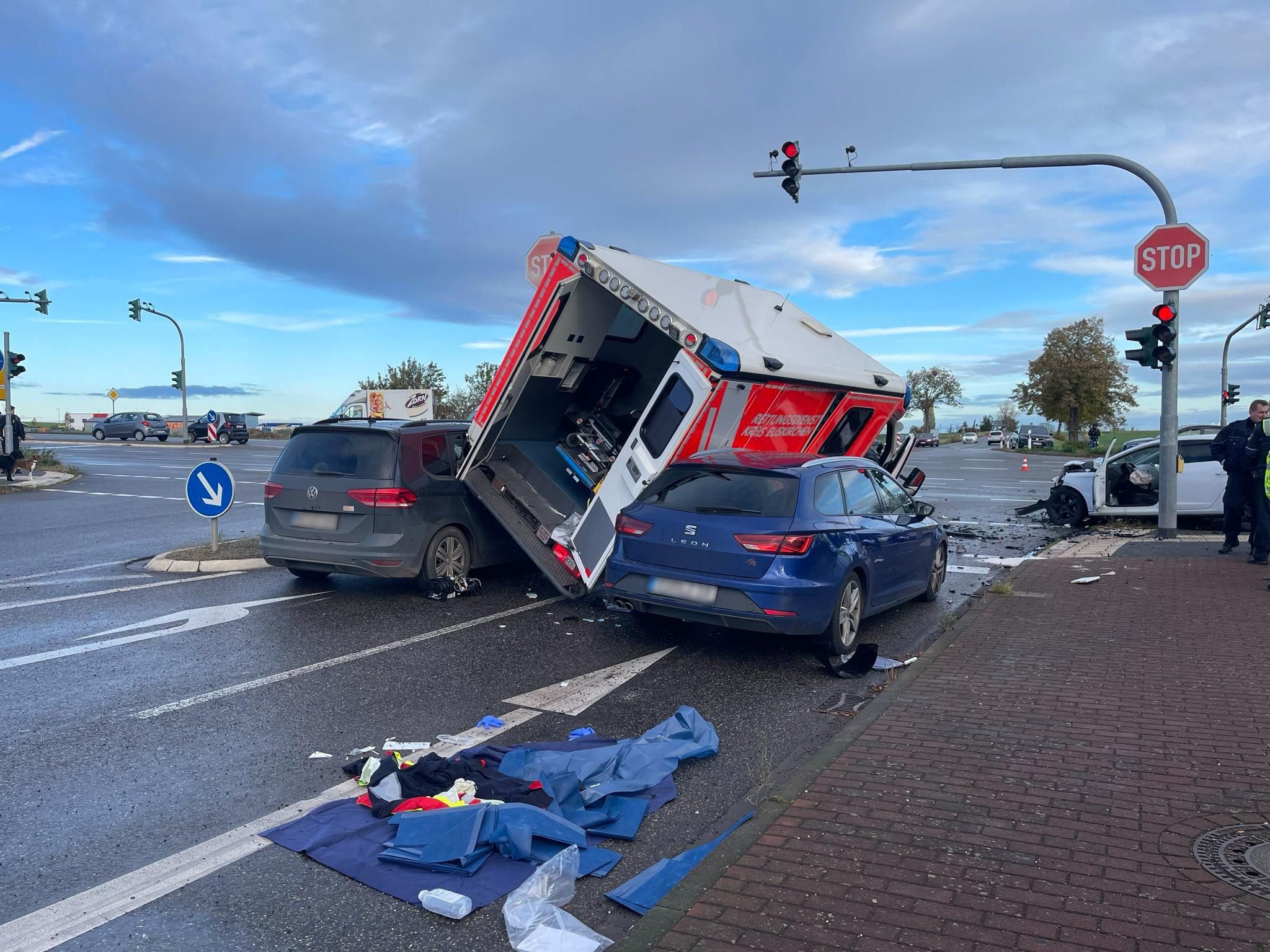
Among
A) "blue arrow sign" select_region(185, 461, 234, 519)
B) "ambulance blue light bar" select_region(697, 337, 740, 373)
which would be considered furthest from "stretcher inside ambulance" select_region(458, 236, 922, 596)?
"blue arrow sign" select_region(185, 461, 234, 519)

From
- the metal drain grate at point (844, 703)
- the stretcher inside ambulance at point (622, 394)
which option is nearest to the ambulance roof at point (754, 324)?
the stretcher inside ambulance at point (622, 394)

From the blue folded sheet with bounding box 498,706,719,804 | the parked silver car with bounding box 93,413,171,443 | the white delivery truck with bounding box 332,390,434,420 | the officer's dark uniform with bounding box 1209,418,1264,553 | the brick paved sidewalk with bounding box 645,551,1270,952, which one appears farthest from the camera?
the parked silver car with bounding box 93,413,171,443

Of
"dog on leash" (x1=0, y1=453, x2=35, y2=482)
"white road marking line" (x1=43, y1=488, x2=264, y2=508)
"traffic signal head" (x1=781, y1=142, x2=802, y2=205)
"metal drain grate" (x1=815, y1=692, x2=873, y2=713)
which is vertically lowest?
"metal drain grate" (x1=815, y1=692, x2=873, y2=713)

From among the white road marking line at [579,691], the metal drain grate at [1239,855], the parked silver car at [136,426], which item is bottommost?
the white road marking line at [579,691]

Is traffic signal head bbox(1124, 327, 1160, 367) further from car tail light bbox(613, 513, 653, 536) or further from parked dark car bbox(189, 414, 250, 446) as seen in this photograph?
parked dark car bbox(189, 414, 250, 446)

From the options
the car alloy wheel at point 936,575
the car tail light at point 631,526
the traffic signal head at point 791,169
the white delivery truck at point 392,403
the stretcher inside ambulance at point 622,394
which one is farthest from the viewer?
the white delivery truck at point 392,403

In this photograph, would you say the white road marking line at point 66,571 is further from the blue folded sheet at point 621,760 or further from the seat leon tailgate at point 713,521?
the blue folded sheet at point 621,760

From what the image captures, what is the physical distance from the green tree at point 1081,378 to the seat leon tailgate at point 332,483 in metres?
66.7

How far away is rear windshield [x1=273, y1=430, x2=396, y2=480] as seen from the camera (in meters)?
8.86

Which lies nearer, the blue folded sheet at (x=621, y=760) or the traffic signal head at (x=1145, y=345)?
the blue folded sheet at (x=621, y=760)

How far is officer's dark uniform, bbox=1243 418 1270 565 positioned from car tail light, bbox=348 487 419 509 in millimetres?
9606

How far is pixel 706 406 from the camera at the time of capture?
7871 mm

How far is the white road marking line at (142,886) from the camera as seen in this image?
3.25 m

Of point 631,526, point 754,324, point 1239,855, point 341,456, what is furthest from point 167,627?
point 1239,855
